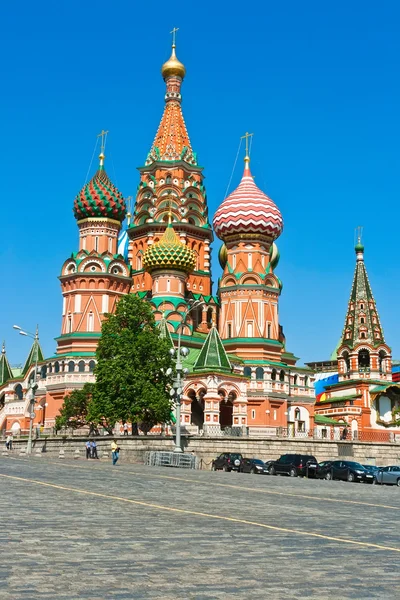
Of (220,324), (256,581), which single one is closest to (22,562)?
(256,581)

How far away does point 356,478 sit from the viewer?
107ft

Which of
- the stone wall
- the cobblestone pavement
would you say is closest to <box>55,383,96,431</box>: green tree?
the stone wall

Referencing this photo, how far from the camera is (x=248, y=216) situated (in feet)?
208

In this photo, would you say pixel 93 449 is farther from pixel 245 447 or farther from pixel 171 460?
pixel 245 447

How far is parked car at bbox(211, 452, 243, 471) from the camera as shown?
3616 cm

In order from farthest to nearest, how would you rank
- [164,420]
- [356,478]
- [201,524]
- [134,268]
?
[134,268] → [164,420] → [356,478] → [201,524]

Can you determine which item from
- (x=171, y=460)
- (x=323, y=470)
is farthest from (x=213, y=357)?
(x=323, y=470)

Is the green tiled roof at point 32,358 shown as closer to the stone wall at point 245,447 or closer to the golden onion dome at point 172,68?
the stone wall at point 245,447

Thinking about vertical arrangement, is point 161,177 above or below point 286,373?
above

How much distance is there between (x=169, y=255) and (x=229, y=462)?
26981 millimetres

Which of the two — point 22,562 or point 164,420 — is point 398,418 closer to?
point 164,420

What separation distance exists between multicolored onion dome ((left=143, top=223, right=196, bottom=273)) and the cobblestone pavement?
43.5 m

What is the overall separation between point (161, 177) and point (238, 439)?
32639 millimetres

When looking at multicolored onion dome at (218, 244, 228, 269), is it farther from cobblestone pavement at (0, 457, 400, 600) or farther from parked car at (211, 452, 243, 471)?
cobblestone pavement at (0, 457, 400, 600)
